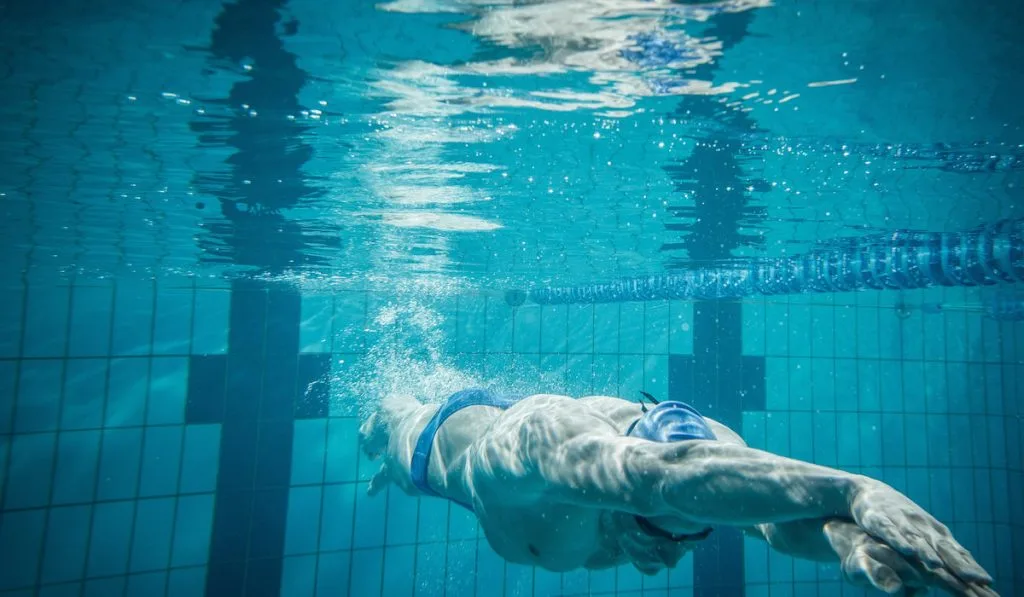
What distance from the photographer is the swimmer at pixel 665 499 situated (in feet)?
4.93

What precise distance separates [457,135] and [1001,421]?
16.7 metres

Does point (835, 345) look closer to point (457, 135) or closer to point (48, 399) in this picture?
point (457, 135)

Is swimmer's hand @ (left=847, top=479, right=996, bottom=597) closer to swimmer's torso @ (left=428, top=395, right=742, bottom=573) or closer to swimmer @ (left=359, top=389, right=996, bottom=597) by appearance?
swimmer @ (left=359, top=389, right=996, bottom=597)

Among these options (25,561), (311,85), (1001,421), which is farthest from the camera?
(1001,421)

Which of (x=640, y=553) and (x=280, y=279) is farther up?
(x=280, y=279)

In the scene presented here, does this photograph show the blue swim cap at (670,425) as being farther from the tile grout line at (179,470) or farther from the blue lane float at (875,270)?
the tile grout line at (179,470)

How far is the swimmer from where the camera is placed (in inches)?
59.2

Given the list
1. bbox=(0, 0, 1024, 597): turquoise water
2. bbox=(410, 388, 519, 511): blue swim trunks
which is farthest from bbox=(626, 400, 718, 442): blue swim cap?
bbox=(0, 0, 1024, 597): turquoise water

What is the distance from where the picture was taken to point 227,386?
890cm

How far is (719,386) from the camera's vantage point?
10469 mm

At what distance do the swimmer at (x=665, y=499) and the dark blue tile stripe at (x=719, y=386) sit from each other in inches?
294

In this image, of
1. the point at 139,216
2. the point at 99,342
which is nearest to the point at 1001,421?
the point at 139,216

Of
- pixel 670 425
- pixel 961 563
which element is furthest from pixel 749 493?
pixel 670 425

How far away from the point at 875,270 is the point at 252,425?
10458mm
